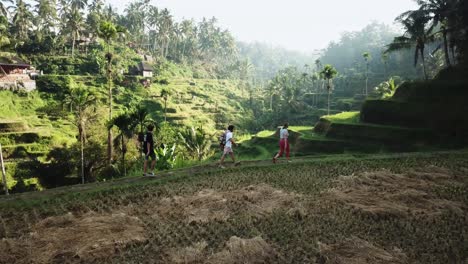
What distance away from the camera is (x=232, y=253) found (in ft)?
18.3

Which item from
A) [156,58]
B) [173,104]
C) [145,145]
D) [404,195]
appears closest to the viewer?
[404,195]

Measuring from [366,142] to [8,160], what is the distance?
27674 millimetres

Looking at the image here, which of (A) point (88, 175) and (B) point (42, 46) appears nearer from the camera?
(A) point (88, 175)

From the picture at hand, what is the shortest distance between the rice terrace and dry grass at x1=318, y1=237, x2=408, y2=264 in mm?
35

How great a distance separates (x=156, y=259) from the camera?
5.54 meters

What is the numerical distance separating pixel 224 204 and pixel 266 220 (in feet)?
4.60

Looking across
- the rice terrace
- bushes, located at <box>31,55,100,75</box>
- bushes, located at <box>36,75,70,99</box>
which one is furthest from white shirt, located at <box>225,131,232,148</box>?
bushes, located at <box>31,55,100,75</box>

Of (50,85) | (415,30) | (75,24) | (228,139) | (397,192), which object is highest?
(75,24)

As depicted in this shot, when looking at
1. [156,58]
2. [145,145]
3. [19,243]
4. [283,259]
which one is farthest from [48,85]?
[283,259]

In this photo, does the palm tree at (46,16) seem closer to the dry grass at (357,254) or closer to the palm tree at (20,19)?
the palm tree at (20,19)

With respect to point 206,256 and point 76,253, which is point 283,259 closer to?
point 206,256

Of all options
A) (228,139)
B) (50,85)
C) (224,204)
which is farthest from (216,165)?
(50,85)

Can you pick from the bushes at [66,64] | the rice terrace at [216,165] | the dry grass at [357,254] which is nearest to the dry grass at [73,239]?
the rice terrace at [216,165]

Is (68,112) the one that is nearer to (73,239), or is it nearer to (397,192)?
(73,239)
